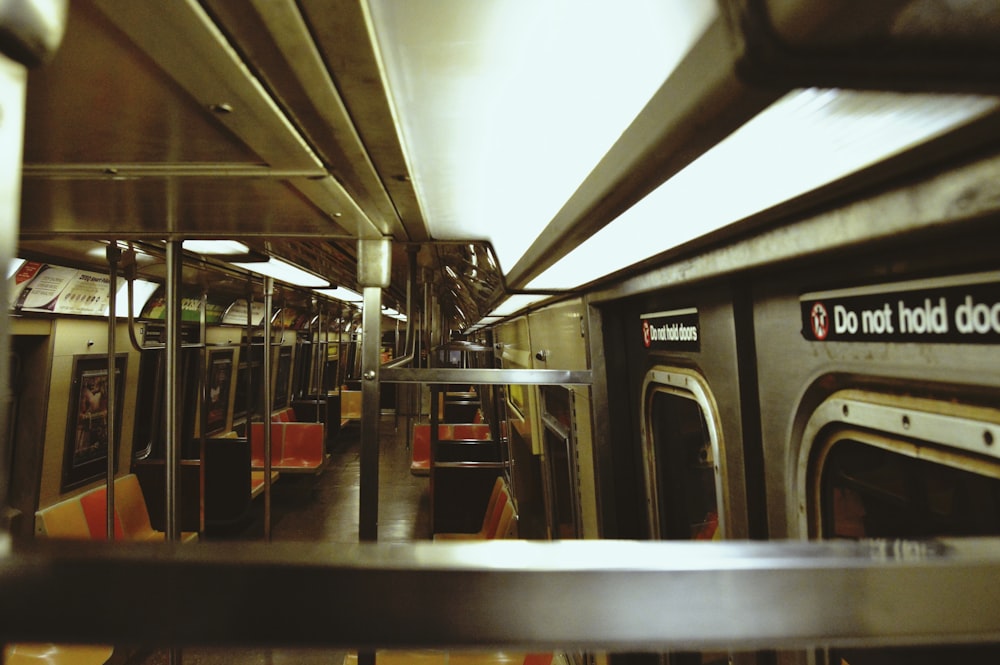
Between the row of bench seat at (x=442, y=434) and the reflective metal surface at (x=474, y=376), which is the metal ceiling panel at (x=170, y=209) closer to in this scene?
the reflective metal surface at (x=474, y=376)

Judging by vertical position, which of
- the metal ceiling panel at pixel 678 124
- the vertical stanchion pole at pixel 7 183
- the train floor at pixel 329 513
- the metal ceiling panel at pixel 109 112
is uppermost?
the metal ceiling panel at pixel 109 112

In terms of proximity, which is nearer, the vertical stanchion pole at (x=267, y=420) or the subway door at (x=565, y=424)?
the vertical stanchion pole at (x=267, y=420)

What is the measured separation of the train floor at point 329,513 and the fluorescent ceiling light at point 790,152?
14.2 ft

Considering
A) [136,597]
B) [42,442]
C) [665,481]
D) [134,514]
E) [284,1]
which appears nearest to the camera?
[136,597]

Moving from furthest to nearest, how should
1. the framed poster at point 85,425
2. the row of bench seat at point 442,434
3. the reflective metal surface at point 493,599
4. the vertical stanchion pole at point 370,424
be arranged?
1. the row of bench seat at point 442,434
2. the framed poster at point 85,425
3. the vertical stanchion pole at point 370,424
4. the reflective metal surface at point 493,599

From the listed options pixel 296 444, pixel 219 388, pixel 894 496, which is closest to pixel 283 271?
pixel 894 496

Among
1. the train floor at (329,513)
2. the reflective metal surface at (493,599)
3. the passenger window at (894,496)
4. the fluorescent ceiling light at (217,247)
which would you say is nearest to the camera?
the reflective metal surface at (493,599)

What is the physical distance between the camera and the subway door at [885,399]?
763 millimetres

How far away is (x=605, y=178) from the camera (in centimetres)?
71

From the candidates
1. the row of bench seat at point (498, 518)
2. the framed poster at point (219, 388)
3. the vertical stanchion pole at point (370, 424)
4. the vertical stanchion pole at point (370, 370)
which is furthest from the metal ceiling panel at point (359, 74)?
the framed poster at point (219, 388)

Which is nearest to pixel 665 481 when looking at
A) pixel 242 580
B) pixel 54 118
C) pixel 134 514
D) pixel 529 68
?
pixel 529 68

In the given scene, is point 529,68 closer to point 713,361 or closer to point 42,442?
point 713,361

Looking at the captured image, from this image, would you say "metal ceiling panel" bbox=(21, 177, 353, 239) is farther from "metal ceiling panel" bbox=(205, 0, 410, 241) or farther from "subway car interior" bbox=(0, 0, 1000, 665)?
"metal ceiling panel" bbox=(205, 0, 410, 241)

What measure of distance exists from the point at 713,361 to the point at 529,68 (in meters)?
1.14
